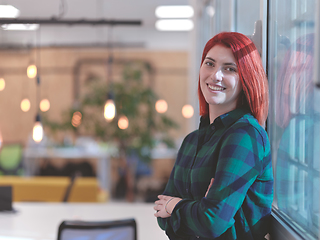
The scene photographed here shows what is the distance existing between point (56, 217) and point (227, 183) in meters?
2.58

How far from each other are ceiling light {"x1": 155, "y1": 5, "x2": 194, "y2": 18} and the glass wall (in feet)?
15.4

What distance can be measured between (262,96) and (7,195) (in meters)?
2.98

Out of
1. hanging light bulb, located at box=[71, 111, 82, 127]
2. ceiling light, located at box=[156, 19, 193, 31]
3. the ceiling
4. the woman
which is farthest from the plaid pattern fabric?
ceiling light, located at box=[156, 19, 193, 31]

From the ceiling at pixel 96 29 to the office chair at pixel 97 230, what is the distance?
4561 millimetres

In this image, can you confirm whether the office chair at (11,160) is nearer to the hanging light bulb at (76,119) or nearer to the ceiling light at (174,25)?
the hanging light bulb at (76,119)

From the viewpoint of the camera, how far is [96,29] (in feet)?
25.4

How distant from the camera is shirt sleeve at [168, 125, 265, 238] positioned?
41.3 inches

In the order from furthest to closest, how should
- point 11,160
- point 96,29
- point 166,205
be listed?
1. point 11,160
2. point 96,29
3. point 166,205

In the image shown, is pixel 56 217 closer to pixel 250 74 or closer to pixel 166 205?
pixel 166 205

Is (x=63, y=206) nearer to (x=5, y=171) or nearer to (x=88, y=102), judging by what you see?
(x=88, y=102)

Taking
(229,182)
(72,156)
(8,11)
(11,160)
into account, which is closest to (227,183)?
(229,182)

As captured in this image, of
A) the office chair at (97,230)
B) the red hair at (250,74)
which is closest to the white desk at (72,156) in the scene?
the office chair at (97,230)

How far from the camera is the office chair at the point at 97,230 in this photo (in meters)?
1.84

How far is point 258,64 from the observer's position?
120 cm
